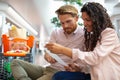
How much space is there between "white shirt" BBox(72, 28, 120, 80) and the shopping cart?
3.83 ft

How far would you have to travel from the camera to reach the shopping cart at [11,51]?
82.7 inches

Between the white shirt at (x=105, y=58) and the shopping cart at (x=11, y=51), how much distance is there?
1167mm

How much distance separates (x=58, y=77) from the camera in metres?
1.17

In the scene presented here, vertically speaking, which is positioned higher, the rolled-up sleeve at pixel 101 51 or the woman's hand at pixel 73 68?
the rolled-up sleeve at pixel 101 51

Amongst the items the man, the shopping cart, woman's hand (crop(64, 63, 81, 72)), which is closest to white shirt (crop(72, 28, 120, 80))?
woman's hand (crop(64, 63, 81, 72))

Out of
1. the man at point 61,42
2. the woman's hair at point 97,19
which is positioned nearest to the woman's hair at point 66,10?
the man at point 61,42

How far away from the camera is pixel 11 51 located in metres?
2.23

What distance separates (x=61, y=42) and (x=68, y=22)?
167mm

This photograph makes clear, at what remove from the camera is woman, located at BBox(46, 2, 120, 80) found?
3.47 feet

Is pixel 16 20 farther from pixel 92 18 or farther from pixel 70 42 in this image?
pixel 92 18

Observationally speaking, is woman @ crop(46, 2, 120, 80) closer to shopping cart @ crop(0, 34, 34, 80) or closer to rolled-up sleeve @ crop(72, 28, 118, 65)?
rolled-up sleeve @ crop(72, 28, 118, 65)

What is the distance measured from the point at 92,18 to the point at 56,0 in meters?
2.67

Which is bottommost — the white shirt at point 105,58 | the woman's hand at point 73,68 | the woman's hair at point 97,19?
the woman's hand at point 73,68

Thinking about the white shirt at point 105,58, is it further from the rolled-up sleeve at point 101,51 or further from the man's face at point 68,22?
the man's face at point 68,22
